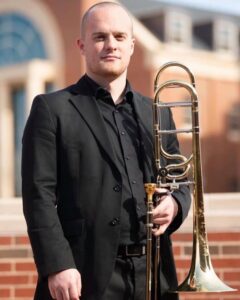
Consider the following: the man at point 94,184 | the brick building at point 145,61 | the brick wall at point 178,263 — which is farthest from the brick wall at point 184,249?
the brick building at point 145,61

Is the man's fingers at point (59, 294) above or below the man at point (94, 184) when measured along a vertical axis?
below

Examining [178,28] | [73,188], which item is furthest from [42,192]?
[178,28]

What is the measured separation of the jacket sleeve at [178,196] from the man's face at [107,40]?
0.36 meters

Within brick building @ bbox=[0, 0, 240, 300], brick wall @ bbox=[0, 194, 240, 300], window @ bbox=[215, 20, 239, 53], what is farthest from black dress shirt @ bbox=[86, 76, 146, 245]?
window @ bbox=[215, 20, 239, 53]

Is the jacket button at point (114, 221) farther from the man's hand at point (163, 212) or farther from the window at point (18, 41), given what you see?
the window at point (18, 41)

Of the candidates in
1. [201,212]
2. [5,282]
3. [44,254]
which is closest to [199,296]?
[5,282]

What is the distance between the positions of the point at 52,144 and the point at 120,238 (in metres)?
0.41

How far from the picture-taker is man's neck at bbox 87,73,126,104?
330 centimetres

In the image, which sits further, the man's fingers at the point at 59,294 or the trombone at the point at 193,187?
the trombone at the point at 193,187

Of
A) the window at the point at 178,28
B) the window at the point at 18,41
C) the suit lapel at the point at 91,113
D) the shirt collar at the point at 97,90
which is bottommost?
the suit lapel at the point at 91,113

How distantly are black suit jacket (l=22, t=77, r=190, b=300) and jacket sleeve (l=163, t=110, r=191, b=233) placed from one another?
0.26m

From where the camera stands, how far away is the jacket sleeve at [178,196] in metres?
3.30

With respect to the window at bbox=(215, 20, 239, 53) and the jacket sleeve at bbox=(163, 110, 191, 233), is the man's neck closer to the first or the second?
the jacket sleeve at bbox=(163, 110, 191, 233)

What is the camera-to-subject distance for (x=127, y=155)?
325 centimetres
